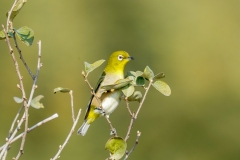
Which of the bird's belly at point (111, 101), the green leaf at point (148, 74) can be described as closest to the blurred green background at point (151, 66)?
the bird's belly at point (111, 101)

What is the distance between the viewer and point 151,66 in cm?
848

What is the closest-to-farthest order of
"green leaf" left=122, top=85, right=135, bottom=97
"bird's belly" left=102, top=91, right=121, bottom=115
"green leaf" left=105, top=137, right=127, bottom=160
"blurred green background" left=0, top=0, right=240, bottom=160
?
"green leaf" left=105, top=137, right=127, bottom=160
"green leaf" left=122, top=85, right=135, bottom=97
"bird's belly" left=102, top=91, right=121, bottom=115
"blurred green background" left=0, top=0, right=240, bottom=160

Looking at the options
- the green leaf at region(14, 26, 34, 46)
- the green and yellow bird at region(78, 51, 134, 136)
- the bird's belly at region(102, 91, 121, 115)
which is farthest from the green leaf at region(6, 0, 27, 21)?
the green and yellow bird at region(78, 51, 134, 136)

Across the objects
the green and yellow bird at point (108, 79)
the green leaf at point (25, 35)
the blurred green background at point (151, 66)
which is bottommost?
the green leaf at point (25, 35)

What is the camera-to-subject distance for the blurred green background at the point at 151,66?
765 cm

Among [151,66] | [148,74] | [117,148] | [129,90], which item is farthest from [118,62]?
[151,66]

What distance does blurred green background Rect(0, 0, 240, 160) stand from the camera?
25.1 ft

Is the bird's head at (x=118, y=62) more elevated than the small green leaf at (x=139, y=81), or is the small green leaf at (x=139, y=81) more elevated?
the bird's head at (x=118, y=62)

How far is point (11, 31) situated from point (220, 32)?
728 centimetres

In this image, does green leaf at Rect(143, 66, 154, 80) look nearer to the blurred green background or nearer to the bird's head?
the bird's head

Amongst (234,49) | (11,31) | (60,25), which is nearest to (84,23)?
(60,25)

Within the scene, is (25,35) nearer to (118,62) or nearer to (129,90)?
(129,90)

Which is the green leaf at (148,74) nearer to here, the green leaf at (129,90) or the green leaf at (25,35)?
the green leaf at (129,90)

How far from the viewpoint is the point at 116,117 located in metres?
7.51
